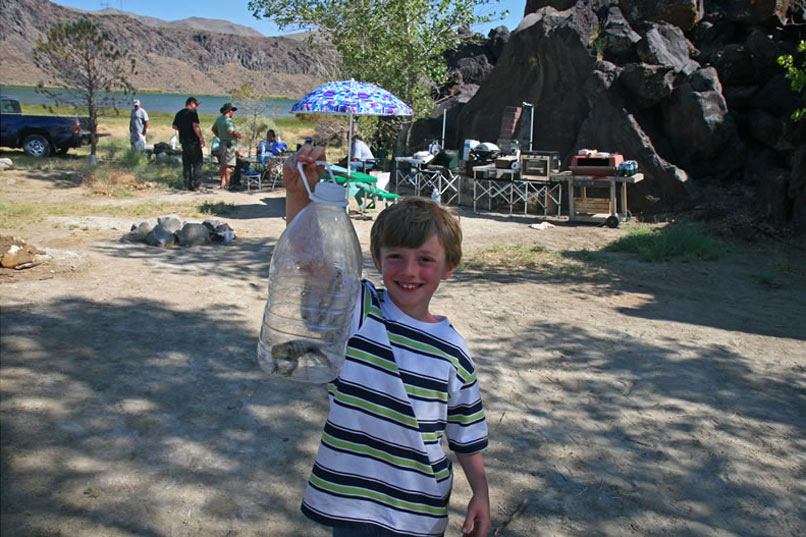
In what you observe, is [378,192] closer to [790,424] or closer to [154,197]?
[154,197]

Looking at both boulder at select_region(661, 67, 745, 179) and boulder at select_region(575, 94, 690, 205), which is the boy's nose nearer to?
boulder at select_region(575, 94, 690, 205)

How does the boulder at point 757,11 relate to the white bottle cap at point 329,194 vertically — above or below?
above

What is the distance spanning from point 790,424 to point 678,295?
3276mm

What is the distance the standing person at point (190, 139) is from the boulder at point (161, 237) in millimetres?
5632

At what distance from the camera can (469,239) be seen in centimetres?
1065

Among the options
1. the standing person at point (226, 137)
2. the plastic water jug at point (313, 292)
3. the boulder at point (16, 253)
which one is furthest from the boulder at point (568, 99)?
the plastic water jug at point (313, 292)

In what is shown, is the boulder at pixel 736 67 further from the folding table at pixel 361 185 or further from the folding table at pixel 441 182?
the folding table at pixel 361 185

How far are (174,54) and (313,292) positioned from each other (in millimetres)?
175939

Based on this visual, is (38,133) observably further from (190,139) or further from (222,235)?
(222,235)

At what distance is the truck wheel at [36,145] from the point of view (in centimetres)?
1947

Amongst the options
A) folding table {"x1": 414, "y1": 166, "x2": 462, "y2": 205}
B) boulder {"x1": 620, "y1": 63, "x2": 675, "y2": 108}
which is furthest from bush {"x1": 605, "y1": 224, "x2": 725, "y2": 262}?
folding table {"x1": 414, "y1": 166, "x2": 462, "y2": 205}

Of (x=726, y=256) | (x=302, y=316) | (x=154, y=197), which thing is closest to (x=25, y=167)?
(x=154, y=197)

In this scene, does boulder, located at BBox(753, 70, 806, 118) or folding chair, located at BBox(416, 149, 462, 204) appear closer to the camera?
boulder, located at BBox(753, 70, 806, 118)

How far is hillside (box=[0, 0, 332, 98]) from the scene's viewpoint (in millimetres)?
129625
